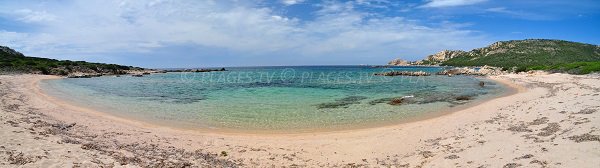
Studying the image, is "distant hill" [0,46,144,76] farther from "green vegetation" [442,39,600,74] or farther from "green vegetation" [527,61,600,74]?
"green vegetation" [442,39,600,74]

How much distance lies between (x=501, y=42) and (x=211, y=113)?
21207cm

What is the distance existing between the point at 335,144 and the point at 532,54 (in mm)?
175174

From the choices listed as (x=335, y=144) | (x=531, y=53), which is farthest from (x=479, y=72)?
(x=531, y=53)

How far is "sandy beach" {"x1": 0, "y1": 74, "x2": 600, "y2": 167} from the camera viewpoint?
10078 mm

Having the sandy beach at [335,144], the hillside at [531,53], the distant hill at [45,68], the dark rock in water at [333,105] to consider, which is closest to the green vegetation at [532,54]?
the hillside at [531,53]

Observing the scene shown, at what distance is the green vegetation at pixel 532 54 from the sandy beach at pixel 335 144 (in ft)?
422

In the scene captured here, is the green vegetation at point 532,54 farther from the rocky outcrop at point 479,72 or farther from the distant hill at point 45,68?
the distant hill at point 45,68

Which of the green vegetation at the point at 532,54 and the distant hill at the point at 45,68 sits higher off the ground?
the green vegetation at the point at 532,54

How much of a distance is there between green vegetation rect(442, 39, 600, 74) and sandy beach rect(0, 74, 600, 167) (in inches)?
5066

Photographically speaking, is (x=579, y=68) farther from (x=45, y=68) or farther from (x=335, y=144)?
(x=45, y=68)

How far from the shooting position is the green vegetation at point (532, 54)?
461 feet

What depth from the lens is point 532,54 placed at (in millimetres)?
157875

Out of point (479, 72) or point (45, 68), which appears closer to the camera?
point (45, 68)

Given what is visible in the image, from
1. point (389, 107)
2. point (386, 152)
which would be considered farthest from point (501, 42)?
point (386, 152)
